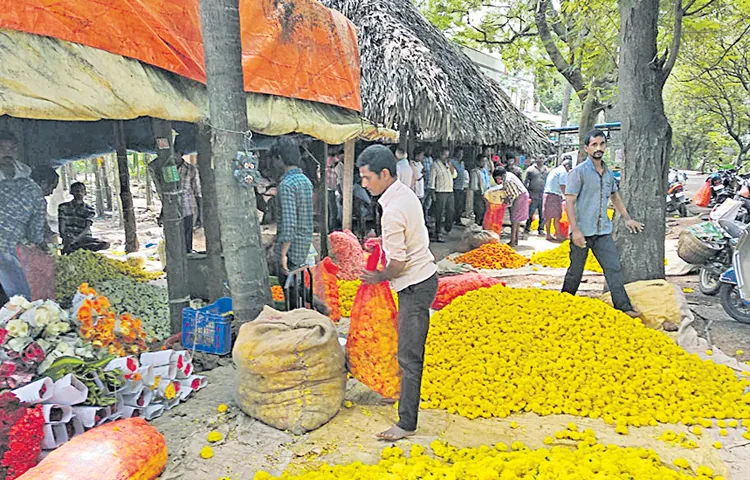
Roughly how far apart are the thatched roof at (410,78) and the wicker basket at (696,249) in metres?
3.81

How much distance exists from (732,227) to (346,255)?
5.26 m

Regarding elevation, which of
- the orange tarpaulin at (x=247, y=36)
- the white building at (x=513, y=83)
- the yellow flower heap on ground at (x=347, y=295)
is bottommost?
the yellow flower heap on ground at (x=347, y=295)

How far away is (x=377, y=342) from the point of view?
377cm

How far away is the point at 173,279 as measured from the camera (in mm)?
5066

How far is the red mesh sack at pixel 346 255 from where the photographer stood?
7.49 m

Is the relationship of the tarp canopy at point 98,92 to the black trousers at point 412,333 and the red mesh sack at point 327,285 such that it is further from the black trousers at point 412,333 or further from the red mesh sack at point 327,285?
the black trousers at point 412,333

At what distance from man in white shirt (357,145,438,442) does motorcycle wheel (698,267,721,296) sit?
19.2 feet

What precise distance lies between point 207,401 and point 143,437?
3.15ft

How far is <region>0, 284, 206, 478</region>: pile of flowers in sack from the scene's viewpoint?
298 centimetres

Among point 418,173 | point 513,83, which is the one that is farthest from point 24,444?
point 513,83

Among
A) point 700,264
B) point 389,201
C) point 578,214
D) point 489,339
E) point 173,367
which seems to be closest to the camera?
point 389,201

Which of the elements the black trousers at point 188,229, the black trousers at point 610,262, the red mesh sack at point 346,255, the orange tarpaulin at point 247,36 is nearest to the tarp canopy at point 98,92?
the orange tarpaulin at point 247,36

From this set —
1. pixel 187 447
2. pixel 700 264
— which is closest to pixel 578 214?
pixel 700 264

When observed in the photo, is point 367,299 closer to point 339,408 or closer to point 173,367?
point 339,408
